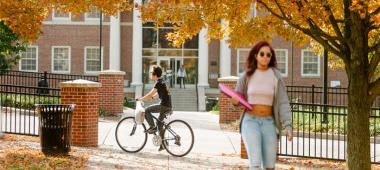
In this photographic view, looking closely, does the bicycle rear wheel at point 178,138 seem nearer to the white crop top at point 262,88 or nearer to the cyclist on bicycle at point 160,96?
the cyclist on bicycle at point 160,96

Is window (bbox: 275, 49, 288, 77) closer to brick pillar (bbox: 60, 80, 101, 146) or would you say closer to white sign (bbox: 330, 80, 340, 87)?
white sign (bbox: 330, 80, 340, 87)

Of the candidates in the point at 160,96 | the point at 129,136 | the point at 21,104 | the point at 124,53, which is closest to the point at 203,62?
the point at 124,53

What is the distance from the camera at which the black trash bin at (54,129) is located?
37.0 feet

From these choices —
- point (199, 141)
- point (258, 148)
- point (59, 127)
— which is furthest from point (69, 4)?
point (258, 148)

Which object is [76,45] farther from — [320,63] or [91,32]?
[320,63]

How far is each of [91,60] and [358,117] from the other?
3180 cm

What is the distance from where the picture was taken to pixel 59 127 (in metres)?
11.4

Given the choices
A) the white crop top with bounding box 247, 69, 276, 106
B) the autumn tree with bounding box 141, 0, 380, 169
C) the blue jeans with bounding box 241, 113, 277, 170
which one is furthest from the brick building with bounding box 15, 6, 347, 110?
the blue jeans with bounding box 241, 113, 277, 170

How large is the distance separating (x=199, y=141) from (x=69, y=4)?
500 cm

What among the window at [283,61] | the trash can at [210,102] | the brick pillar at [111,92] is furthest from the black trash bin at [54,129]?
the window at [283,61]

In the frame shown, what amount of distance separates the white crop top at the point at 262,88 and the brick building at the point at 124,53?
31411mm

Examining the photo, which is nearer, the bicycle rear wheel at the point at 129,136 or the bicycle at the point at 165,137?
the bicycle at the point at 165,137

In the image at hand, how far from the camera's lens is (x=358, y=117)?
9133 millimetres

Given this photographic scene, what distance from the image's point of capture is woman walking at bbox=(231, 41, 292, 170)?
650 centimetres
